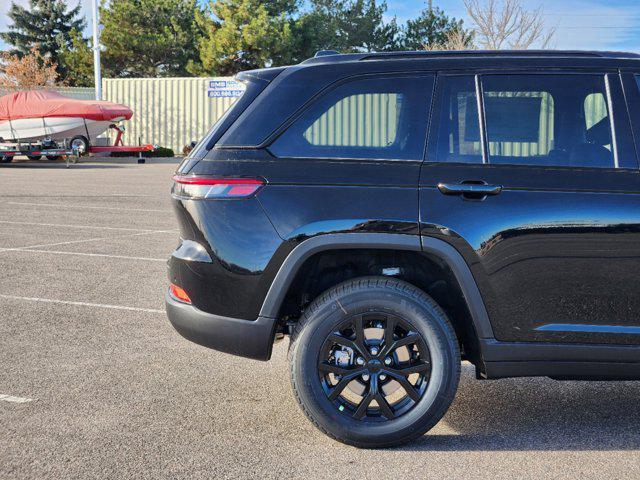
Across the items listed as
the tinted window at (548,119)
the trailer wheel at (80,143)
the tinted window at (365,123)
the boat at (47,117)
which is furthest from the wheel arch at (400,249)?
the trailer wheel at (80,143)

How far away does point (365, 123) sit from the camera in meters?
4.12

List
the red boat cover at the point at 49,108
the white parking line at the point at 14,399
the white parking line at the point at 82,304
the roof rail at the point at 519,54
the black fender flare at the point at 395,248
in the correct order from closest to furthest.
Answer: the black fender flare at the point at 395,248, the roof rail at the point at 519,54, the white parking line at the point at 14,399, the white parking line at the point at 82,304, the red boat cover at the point at 49,108

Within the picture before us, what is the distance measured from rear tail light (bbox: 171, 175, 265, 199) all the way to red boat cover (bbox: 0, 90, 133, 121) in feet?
105

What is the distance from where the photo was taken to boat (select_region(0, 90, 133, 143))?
34406mm

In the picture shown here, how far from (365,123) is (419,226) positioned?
596 mm

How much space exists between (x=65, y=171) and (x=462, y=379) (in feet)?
84.8

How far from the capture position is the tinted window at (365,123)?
13.3ft

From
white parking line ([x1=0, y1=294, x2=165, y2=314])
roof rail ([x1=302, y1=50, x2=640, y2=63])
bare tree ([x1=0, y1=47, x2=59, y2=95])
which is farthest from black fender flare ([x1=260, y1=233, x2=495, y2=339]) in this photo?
bare tree ([x1=0, y1=47, x2=59, y2=95])

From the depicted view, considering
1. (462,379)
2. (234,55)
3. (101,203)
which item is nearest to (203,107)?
(234,55)

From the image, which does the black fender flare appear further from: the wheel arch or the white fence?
the white fence

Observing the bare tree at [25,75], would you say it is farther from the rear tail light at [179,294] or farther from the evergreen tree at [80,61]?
the rear tail light at [179,294]

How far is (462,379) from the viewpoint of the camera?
5.17 meters

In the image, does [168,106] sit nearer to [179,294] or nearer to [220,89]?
[220,89]

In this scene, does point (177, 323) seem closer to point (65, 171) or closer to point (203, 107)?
point (65, 171)
